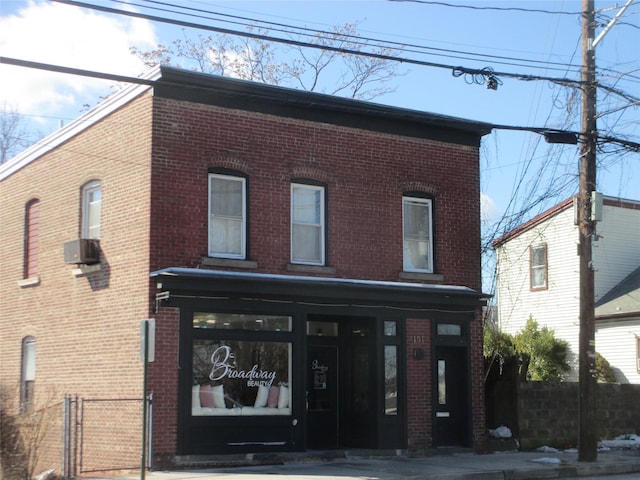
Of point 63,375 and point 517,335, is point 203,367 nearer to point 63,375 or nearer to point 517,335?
point 63,375

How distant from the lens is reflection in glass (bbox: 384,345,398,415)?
1862 centimetres

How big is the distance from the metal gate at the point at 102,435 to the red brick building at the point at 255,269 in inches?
9.6

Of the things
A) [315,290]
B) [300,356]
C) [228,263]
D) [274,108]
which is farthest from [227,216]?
[300,356]

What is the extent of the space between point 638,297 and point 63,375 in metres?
18.8

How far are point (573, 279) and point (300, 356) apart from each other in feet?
51.0

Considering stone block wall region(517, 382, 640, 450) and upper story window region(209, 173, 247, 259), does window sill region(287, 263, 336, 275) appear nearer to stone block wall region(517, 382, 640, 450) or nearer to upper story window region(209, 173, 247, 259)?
upper story window region(209, 173, 247, 259)

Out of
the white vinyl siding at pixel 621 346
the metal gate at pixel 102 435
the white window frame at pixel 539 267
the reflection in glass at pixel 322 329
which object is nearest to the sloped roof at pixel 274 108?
the reflection in glass at pixel 322 329

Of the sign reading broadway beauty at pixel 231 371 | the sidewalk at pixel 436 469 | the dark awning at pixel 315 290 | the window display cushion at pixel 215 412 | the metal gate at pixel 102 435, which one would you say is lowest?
the sidewalk at pixel 436 469

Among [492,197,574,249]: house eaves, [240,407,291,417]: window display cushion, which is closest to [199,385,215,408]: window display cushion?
[240,407,291,417]: window display cushion

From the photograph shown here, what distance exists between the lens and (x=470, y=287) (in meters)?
20.1

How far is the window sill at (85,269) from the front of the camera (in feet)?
58.6

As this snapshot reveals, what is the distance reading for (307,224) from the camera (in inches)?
723

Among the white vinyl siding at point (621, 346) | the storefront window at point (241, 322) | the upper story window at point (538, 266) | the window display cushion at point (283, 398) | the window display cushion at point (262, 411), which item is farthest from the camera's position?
the upper story window at point (538, 266)

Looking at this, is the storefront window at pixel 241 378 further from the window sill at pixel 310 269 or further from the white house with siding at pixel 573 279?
the white house with siding at pixel 573 279
